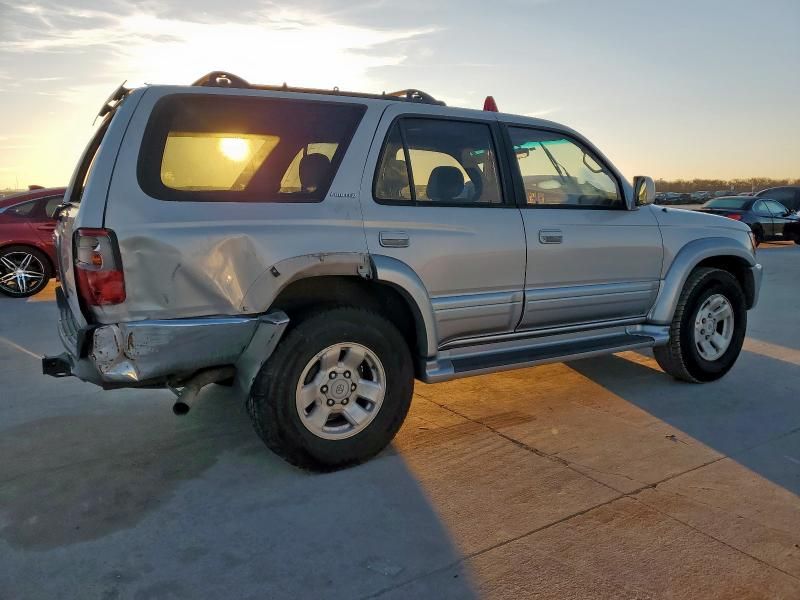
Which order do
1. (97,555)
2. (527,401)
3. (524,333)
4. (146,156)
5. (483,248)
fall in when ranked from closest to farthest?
(97,555) < (146,156) < (483,248) < (524,333) < (527,401)

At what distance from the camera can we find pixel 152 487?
3.08 meters

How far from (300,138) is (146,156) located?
2.60 feet

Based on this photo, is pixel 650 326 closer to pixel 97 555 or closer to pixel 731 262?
pixel 731 262

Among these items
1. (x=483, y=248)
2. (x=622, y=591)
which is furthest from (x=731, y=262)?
(x=622, y=591)

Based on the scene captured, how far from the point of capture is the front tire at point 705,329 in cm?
461

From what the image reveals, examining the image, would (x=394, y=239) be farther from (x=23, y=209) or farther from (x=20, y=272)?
(x=23, y=209)

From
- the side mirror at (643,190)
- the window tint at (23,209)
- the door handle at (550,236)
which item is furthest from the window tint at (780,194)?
the window tint at (23,209)

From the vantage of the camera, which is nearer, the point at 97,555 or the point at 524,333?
the point at 97,555

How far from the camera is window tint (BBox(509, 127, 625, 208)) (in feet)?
13.2

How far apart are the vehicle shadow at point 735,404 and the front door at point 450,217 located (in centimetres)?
130

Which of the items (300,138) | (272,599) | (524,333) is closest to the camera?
(272,599)

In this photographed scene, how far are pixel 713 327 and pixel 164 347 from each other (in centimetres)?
402

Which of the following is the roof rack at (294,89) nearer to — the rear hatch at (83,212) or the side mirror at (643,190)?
the rear hatch at (83,212)

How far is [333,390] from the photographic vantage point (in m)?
3.26
